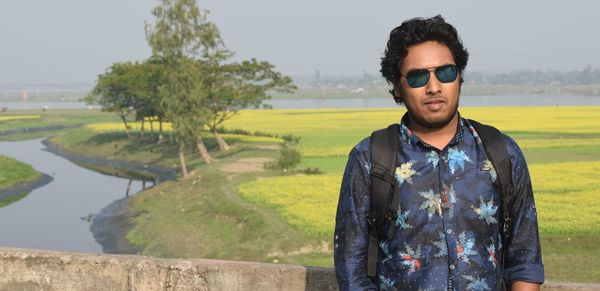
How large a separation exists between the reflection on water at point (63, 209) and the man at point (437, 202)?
2116 centimetres

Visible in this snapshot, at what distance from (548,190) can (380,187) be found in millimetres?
21345

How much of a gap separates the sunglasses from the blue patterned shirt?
0.20 m

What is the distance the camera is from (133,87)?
177 ft

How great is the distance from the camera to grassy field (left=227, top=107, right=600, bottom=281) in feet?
51.8

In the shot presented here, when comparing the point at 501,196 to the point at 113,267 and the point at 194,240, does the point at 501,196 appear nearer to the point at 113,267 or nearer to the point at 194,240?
the point at 113,267

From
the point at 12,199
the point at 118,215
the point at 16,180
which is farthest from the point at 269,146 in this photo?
the point at 118,215

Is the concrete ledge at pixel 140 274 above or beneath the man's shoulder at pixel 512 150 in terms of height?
beneath

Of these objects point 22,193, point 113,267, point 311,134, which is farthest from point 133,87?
point 113,267

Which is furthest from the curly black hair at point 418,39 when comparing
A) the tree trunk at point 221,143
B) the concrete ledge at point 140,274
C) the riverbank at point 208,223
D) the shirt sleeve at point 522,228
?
the tree trunk at point 221,143

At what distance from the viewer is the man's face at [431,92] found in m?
2.54

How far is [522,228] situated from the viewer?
8.32ft

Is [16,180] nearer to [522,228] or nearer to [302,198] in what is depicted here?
[302,198]

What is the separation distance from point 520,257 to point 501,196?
0.26 metres

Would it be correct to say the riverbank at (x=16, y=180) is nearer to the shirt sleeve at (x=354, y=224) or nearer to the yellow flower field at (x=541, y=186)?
the yellow flower field at (x=541, y=186)
